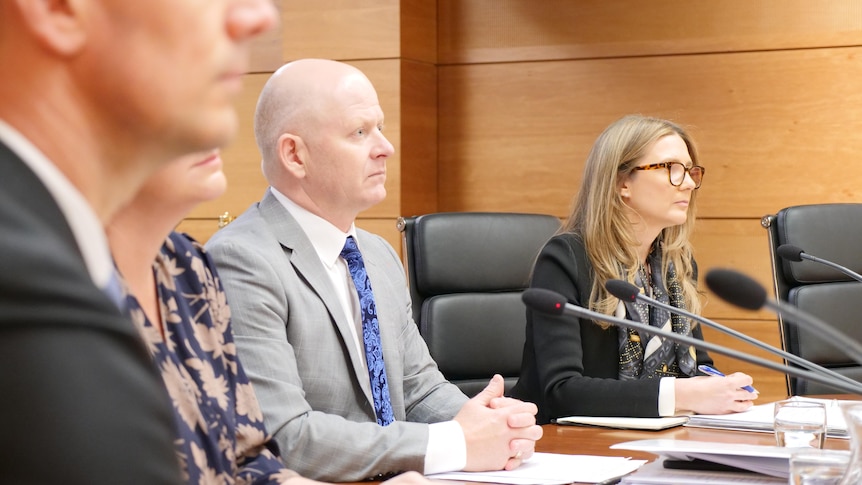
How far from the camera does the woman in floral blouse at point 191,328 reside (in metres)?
1.18

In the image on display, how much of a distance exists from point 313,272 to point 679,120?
9.00 ft

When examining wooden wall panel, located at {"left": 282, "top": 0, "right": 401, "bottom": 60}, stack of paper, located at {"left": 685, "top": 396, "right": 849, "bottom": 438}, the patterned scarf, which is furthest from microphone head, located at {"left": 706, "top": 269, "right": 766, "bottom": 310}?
wooden wall panel, located at {"left": 282, "top": 0, "right": 401, "bottom": 60}

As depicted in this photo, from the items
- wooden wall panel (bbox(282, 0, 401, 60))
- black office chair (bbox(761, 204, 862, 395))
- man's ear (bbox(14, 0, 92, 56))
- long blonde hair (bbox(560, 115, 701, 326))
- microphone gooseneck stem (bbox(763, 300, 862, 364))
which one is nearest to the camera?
man's ear (bbox(14, 0, 92, 56))

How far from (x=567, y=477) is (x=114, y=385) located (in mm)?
1243

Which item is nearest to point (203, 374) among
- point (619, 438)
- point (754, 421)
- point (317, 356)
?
point (317, 356)

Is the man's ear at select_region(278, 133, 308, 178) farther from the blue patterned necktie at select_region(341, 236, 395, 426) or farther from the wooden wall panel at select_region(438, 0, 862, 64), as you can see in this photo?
the wooden wall panel at select_region(438, 0, 862, 64)

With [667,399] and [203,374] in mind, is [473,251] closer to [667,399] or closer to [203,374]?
[667,399]

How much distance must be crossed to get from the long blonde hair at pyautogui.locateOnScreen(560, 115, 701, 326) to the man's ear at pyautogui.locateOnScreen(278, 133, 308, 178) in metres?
0.90

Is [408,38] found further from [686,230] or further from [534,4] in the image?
[686,230]

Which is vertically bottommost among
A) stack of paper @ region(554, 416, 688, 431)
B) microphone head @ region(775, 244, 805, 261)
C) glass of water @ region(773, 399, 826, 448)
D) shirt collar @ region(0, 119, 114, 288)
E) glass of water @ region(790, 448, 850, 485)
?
stack of paper @ region(554, 416, 688, 431)

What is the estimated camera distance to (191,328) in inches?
50.9

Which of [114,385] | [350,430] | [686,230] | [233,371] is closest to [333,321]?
[350,430]

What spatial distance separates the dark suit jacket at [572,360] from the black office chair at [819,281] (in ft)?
1.27

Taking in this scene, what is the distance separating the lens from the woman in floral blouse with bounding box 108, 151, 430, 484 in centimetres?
118
